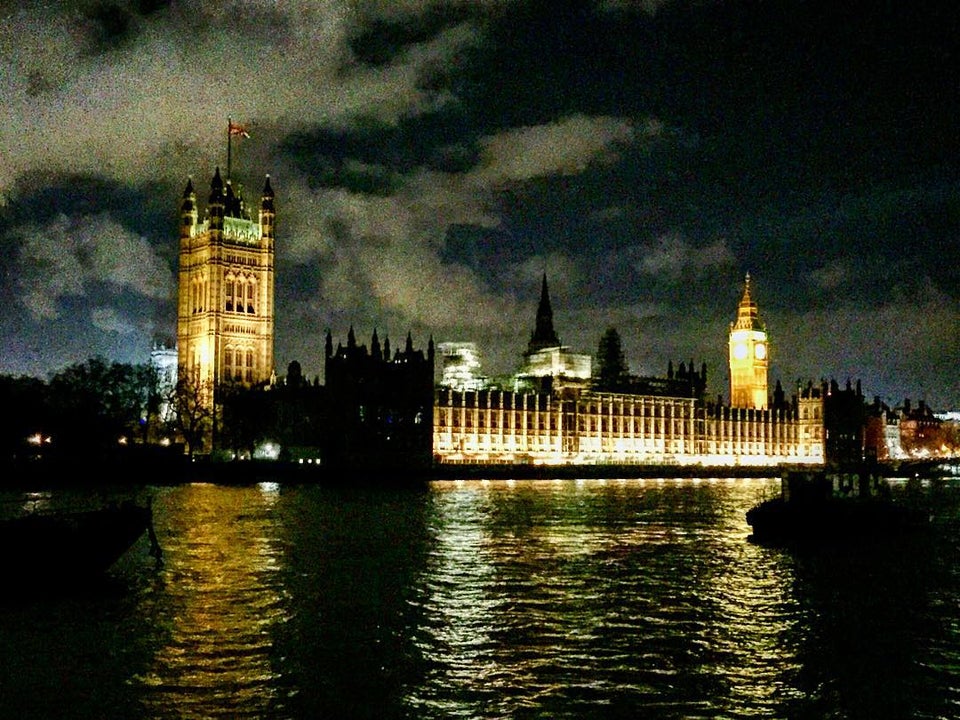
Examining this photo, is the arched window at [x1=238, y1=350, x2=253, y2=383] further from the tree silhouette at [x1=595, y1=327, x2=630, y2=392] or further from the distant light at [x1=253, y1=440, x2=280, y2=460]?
the tree silhouette at [x1=595, y1=327, x2=630, y2=392]

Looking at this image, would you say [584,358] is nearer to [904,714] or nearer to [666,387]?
[666,387]

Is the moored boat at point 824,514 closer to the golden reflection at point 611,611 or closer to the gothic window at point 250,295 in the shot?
the golden reflection at point 611,611

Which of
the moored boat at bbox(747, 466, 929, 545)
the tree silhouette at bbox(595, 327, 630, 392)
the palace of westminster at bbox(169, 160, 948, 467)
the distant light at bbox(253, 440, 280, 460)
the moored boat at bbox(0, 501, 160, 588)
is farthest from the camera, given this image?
the tree silhouette at bbox(595, 327, 630, 392)

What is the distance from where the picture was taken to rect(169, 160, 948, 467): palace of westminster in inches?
5212

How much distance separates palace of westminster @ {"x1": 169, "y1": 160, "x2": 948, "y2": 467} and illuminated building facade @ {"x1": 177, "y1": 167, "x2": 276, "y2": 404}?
0.19 m

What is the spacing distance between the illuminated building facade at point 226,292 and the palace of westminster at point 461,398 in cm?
19

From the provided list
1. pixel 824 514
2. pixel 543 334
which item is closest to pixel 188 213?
pixel 543 334

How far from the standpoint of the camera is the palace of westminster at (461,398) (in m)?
132

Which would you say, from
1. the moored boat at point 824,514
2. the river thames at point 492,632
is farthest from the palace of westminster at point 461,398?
the river thames at point 492,632

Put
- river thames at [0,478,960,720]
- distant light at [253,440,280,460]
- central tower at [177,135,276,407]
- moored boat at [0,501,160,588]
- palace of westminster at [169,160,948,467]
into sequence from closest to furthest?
river thames at [0,478,960,720] → moored boat at [0,501,160,588] → distant light at [253,440,280,460] → palace of westminster at [169,160,948,467] → central tower at [177,135,276,407]

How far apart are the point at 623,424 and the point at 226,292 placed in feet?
191

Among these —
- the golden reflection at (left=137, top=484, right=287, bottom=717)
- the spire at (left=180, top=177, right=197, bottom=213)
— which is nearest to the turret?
the spire at (left=180, top=177, right=197, bottom=213)

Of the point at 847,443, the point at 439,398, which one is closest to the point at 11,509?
the point at 439,398

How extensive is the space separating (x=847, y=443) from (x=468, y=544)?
164750mm
